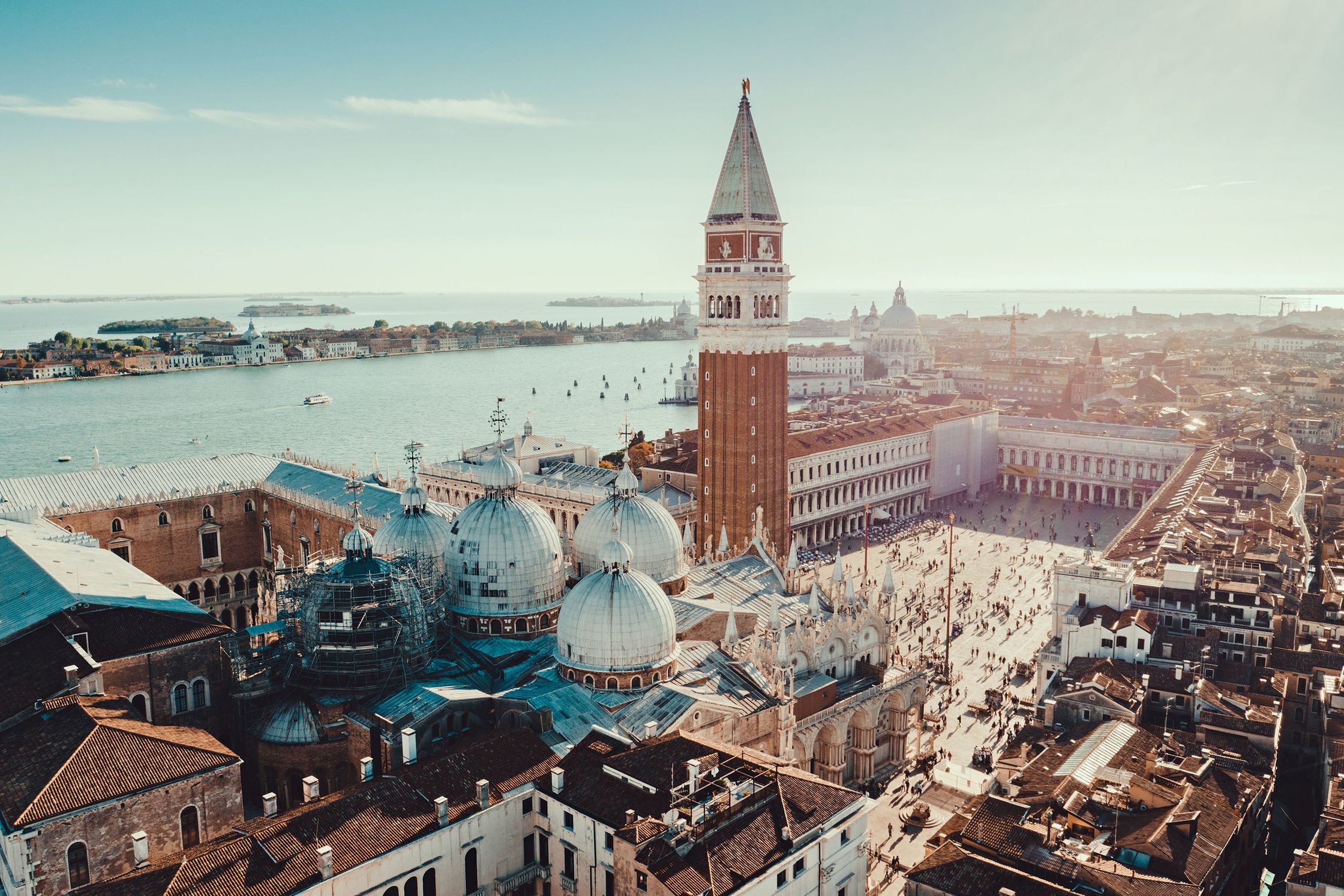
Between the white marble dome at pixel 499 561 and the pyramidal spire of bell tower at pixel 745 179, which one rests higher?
the pyramidal spire of bell tower at pixel 745 179

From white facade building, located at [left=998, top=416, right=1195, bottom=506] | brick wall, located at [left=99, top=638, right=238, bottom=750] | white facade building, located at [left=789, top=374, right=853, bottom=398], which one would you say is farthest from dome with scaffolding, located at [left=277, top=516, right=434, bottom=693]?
white facade building, located at [left=789, top=374, right=853, bottom=398]

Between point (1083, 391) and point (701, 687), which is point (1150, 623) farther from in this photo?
point (1083, 391)

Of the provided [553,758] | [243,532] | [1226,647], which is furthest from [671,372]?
[553,758]

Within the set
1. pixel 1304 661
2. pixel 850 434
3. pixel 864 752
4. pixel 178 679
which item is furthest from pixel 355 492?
pixel 850 434

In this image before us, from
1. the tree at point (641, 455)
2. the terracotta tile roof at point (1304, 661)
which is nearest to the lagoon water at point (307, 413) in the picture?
the tree at point (641, 455)

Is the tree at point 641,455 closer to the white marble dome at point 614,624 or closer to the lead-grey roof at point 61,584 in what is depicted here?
the lead-grey roof at point 61,584

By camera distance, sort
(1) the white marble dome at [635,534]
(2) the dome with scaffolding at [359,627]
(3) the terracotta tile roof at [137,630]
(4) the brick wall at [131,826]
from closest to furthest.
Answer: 1. (4) the brick wall at [131,826]
2. (3) the terracotta tile roof at [137,630]
3. (2) the dome with scaffolding at [359,627]
4. (1) the white marble dome at [635,534]

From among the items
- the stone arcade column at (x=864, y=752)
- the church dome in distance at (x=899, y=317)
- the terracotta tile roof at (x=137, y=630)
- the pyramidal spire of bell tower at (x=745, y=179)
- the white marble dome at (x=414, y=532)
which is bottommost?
the stone arcade column at (x=864, y=752)
